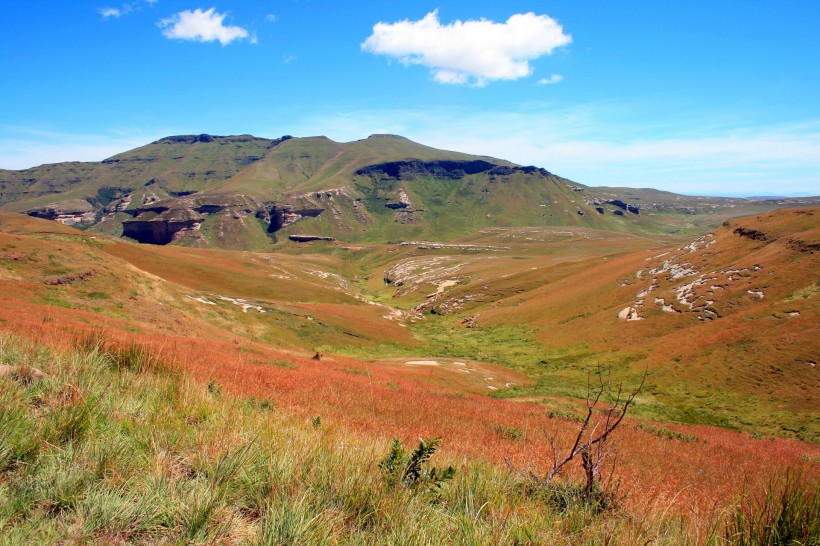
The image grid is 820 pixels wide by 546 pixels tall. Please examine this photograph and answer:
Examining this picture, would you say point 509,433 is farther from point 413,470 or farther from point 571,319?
point 571,319

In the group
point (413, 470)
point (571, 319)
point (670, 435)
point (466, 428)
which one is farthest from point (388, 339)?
point (413, 470)

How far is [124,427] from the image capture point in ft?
15.3

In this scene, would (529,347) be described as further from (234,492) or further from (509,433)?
(234,492)

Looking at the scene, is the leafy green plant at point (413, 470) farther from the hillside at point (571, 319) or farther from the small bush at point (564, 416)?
the small bush at point (564, 416)

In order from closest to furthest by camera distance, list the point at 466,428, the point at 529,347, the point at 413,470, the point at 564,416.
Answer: the point at 413,470 → the point at 466,428 → the point at 564,416 → the point at 529,347

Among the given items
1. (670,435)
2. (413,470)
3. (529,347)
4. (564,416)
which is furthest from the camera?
(529,347)

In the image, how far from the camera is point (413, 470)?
15.1 feet

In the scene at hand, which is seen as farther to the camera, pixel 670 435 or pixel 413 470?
pixel 670 435

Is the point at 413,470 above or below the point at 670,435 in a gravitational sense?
above

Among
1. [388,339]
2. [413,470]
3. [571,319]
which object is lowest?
[388,339]

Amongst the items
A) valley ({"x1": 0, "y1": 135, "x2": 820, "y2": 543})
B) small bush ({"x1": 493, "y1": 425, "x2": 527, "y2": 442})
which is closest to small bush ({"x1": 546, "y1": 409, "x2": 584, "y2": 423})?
valley ({"x1": 0, "y1": 135, "x2": 820, "y2": 543})

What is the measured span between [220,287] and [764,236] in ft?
238

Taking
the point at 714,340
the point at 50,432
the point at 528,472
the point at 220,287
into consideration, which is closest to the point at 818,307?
the point at 714,340

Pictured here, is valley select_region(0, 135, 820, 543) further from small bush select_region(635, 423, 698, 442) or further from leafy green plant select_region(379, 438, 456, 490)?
leafy green plant select_region(379, 438, 456, 490)
